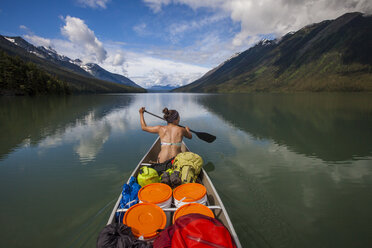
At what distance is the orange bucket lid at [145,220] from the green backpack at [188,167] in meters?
1.90

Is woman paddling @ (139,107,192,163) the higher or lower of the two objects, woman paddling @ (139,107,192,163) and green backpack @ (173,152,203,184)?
the higher

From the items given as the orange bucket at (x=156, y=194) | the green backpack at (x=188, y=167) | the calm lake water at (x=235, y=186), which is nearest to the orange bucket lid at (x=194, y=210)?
the orange bucket at (x=156, y=194)

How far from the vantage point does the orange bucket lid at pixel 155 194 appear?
4480 millimetres

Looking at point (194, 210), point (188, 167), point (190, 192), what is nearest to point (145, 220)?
point (194, 210)

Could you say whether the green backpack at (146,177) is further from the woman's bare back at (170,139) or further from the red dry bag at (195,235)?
the red dry bag at (195,235)

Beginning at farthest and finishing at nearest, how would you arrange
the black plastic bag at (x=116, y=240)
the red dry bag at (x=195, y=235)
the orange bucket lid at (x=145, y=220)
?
the orange bucket lid at (x=145, y=220) < the black plastic bag at (x=116, y=240) < the red dry bag at (x=195, y=235)

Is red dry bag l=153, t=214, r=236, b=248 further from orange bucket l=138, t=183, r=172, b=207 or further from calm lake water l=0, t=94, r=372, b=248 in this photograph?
calm lake water l=0, t=94, r=372, b=248

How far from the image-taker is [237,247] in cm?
303

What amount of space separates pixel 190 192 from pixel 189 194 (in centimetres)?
13

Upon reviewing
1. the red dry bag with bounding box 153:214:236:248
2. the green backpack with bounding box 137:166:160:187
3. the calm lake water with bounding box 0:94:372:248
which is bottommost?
the calm lake water with bounding box 0:94:372:248

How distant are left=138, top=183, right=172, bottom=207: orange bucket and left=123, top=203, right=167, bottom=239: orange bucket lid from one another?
332 millimetres

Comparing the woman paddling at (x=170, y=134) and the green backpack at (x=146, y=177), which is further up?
the woman paddling at (x=170, y=134)

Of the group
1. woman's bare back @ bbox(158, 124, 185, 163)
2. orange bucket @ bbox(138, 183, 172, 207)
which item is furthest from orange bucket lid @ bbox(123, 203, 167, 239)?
woman's bare back @ bbox(158, 124, 185, 163)

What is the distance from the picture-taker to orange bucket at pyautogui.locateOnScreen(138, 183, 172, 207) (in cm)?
446
